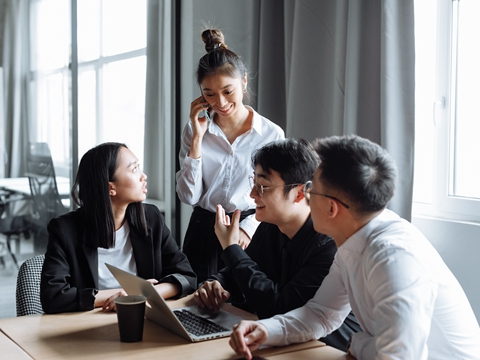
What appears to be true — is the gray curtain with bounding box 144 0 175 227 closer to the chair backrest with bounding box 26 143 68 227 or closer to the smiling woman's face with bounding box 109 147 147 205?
the chair backrest with bounding box 26 143 68 227

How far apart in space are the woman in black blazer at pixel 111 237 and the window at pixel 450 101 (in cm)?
137

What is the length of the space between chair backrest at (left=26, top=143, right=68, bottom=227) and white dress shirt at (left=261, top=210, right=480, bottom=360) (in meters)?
2.16

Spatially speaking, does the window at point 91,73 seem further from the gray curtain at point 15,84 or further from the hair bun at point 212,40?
the hair bun at point 212,40

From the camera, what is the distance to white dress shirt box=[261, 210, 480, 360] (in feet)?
3.74

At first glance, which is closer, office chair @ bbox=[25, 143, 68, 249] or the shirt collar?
the shirt collar

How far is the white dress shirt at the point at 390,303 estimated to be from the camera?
1.14 m

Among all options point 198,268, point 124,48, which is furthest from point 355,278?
point 124,48

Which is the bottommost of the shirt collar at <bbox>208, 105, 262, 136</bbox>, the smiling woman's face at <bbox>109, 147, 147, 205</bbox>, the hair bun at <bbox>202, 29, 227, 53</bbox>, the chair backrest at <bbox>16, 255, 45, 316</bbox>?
the chair backrest at <bbox>16, 255, 45, 316</bbox>

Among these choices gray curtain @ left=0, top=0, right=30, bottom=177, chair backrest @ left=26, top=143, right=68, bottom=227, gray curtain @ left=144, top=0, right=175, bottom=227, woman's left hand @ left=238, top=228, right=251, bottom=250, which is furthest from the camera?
gray curtain @ left=144, top=0, right=175, bottom=227

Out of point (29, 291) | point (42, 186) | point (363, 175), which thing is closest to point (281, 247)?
point (363, 175)

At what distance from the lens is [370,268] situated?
1.26 meters

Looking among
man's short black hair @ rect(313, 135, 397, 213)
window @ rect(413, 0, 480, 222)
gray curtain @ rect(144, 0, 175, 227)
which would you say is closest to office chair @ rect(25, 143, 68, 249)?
gray curtain @ rect(144, 0, 175, 227)

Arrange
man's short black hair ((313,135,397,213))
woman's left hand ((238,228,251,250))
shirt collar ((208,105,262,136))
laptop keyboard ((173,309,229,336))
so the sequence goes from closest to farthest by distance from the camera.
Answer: man's short black hair ((313,135,397,213))
laptop keyboard ((173,309,229,336))
woman's left hand ((238,228,251,250))
shirt collar ((208,105,262,136))

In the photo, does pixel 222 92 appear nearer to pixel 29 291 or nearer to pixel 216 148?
pixel 216 148
